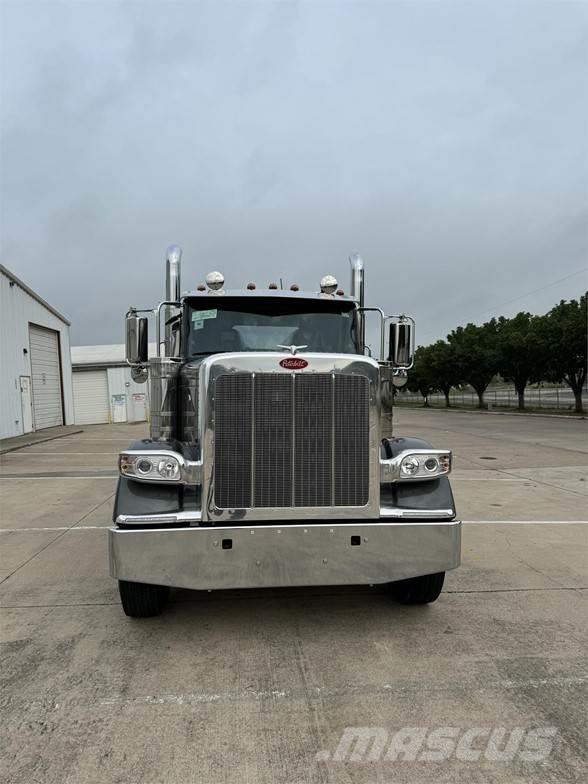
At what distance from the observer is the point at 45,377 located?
2703cm

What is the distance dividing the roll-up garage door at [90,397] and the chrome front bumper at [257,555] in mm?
35869

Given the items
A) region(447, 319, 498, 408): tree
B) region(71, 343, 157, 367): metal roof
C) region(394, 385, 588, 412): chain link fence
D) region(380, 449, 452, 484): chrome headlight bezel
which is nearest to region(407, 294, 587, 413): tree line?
region(447, 319, 498, 408): tree

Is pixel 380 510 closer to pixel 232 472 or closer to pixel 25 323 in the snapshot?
pixel 232 472

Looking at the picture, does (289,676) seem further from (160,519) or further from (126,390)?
(126,390)

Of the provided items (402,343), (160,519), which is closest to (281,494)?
(160,519)

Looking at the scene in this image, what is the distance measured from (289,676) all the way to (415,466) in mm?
1544

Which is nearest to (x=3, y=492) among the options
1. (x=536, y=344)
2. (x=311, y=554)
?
(x=311, y=554)

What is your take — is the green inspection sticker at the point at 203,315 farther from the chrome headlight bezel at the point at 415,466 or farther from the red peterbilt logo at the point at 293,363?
the chrome headlight bezel at the point at 415,466

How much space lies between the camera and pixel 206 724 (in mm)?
2918

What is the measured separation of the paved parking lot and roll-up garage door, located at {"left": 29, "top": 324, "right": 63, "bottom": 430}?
842 inches

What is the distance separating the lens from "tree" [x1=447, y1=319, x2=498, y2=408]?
44.9 m

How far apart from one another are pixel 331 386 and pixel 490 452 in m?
13.3

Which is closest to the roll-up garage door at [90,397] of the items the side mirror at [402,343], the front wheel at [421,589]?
the side mirror at [402,343]

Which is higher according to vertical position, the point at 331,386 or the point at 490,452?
the point at 331,386
